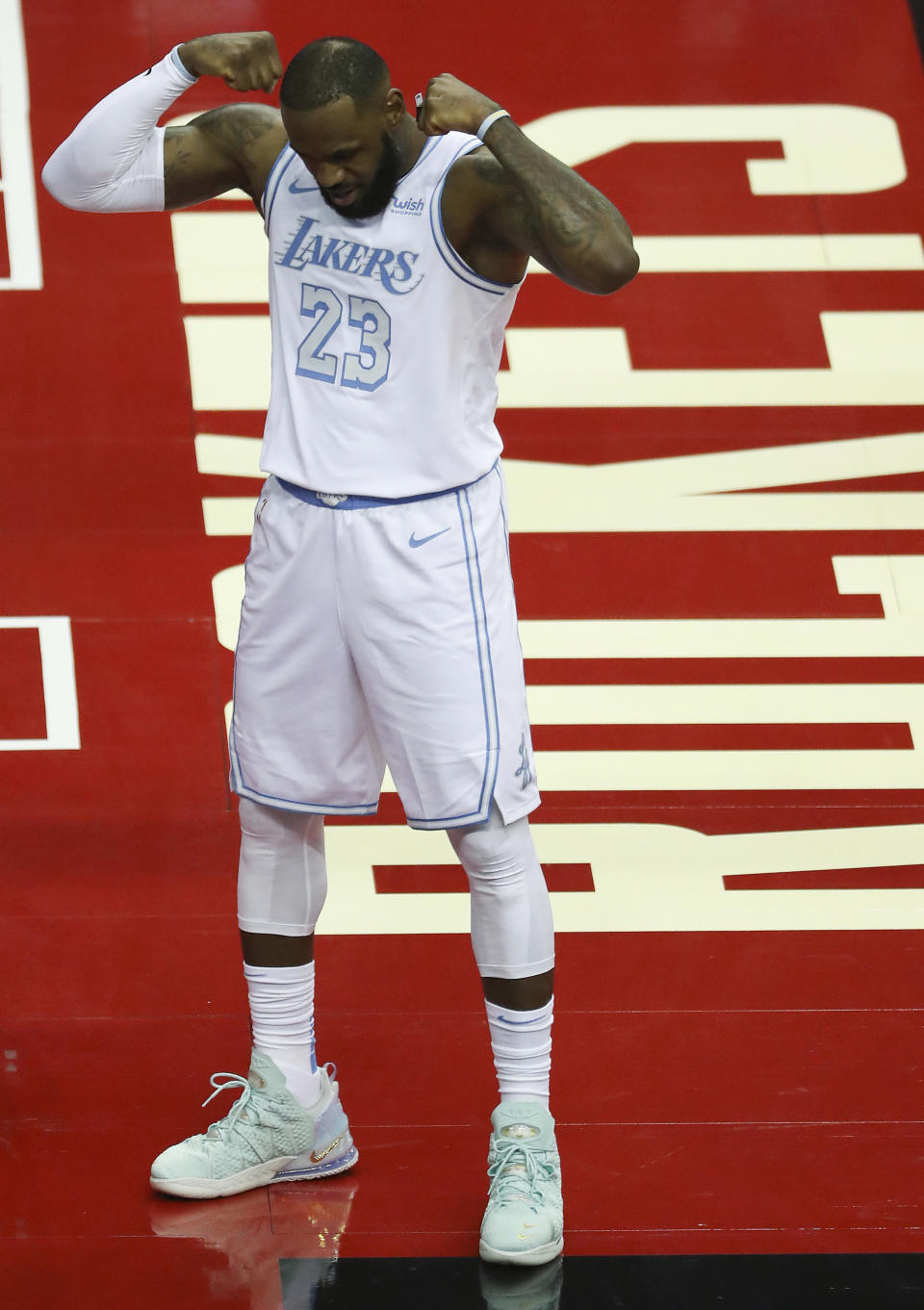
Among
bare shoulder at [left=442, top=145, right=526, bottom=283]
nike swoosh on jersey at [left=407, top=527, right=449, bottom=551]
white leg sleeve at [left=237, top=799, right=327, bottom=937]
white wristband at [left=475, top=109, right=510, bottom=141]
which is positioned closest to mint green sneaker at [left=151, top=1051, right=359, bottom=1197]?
white leg sleeve at [left=237, top=799, right=327, bottom=937]

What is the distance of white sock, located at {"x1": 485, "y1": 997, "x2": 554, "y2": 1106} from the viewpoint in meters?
2.30

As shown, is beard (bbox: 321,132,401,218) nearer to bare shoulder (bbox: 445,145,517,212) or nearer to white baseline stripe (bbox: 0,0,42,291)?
bare shoulder (bbox: 445,145,517,212)

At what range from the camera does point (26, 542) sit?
388cm

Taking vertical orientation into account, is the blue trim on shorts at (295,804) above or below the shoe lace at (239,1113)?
above

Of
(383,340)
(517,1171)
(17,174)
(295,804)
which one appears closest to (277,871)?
(295,804)

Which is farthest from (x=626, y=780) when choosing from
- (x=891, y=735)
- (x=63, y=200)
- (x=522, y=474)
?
(x=63, y=200)

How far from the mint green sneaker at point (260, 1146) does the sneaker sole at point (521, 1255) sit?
0.32 m

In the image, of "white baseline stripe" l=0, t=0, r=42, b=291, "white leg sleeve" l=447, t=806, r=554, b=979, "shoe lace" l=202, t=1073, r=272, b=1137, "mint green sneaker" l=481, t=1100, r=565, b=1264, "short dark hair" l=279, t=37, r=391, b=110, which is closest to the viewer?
"short dark hair" l=279, t=37, r=391, b=110

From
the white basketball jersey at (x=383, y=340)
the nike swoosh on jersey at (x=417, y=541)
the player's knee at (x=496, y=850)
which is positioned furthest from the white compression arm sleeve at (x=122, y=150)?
the player's knee at (x=496, y=850)

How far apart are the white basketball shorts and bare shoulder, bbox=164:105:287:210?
0.42 m

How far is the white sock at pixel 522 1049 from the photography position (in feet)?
7.54

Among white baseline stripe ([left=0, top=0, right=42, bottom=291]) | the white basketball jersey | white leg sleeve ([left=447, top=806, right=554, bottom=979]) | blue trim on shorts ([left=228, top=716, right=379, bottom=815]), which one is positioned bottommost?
white leg sleeve ([left=447, top=806, right=554, bottom=979])

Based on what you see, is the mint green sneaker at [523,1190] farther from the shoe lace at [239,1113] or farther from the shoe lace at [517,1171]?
the shoe lace at [239,1113]

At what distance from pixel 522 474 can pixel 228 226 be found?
1.10m
